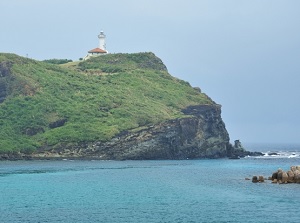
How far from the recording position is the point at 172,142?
165500 mm

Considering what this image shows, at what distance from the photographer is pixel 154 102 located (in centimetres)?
19012

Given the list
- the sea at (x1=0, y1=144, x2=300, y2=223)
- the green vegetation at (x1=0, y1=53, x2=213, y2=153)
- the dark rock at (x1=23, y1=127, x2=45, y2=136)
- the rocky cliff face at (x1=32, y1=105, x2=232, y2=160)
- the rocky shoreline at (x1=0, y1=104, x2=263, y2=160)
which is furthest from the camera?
the dark rock at (x1=23, y1=127, x2=45, y2=136)

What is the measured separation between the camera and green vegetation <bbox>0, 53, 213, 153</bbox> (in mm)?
161375

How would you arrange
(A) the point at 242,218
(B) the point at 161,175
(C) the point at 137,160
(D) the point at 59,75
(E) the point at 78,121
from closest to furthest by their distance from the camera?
(A) the point at 242,218 → (B) the point at 161,175 → (C) the point at 137,160 → (E) the point at 78,121 → (D) the point at 59,75

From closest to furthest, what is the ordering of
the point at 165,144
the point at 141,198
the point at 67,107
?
the point at 141,198 < the point at 165,144 < the point at 67,107

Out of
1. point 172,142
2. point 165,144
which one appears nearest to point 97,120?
point 165,144

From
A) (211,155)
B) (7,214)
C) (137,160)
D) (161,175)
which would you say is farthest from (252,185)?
(211,155)

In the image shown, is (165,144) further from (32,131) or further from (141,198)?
(141,198)

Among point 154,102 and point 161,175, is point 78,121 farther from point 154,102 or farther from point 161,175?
point 161,175

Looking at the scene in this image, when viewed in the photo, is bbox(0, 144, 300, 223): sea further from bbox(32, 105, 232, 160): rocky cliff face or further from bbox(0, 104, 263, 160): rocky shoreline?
bbox(32, 105, 232, 160): rocky cliff face

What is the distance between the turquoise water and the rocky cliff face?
4463 centimetres

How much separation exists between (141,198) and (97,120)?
99223 mm

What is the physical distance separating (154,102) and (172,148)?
25.8 m

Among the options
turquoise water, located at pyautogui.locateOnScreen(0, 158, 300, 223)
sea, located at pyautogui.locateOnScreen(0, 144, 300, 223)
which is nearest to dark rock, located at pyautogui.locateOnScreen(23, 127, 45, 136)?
sea, located at pyautogui.locateOnScreen(0, 144, 300, 223)
